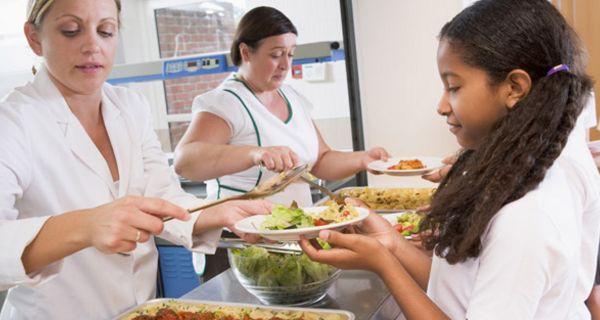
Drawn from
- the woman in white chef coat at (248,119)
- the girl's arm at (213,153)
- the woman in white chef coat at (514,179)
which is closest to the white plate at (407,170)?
the woman in white chef coat at (248,119)

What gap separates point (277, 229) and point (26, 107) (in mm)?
688

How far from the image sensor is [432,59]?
11.4 ft

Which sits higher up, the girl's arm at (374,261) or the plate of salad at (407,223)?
the girl's arm at (374,261)

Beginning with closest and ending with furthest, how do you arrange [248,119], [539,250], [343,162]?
[539,250], [248,119], [343,162]

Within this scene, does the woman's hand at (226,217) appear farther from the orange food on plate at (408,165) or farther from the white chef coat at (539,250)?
the orange food on plate at (408,165)

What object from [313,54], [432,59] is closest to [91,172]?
[313,54]

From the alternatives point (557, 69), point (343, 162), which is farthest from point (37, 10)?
point (343, 162)

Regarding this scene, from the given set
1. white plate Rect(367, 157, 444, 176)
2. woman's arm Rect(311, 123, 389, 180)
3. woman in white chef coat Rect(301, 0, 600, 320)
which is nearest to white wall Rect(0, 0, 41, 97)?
woman's arm Rect(311, 123, 389, 180)

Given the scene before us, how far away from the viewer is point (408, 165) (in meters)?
2.39

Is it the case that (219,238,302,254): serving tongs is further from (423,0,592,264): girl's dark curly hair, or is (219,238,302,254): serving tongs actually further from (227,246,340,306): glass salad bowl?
(423,0,592,264): girl's dark curly hair

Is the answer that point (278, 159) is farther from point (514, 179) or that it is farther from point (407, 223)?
point (514, 179)

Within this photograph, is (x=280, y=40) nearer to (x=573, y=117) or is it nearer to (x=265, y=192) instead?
(x=265, y=192)

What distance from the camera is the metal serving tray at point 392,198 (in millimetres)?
2617

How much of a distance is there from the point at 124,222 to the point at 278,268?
0.55 metres
